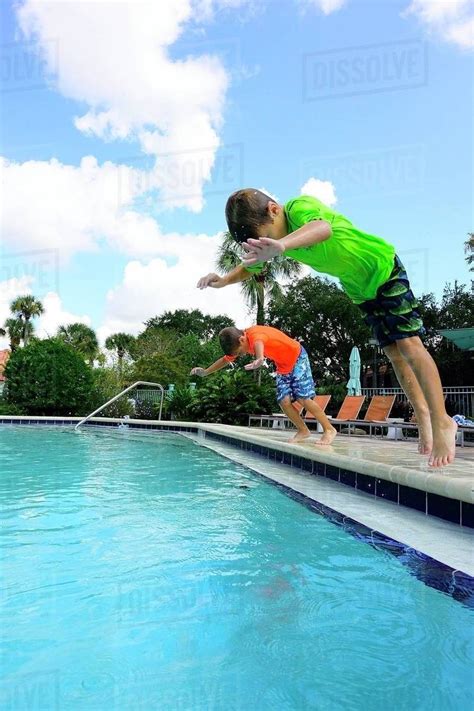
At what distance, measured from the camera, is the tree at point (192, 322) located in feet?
181

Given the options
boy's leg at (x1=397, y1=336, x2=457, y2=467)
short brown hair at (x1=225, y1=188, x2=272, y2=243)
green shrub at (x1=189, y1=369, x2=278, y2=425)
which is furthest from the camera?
green shrub at (x1=189, y1=369, x2=278, y2=425)

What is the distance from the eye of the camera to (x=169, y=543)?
2.83m

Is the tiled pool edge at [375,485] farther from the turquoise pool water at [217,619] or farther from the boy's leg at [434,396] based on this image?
the turquoise pool water at [217,619]

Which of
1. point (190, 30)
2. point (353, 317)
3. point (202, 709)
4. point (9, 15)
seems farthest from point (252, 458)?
point (353, 317)

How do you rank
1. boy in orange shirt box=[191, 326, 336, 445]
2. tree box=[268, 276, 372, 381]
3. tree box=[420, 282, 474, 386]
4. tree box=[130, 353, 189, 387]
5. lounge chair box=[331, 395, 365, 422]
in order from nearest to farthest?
1. boy in orange shirt box=[191, 326, 336, 445]
2. lounge chair box=[331, 395, 365, 422]
3. tree box=[420, 282, 474, 386]
4. tree box=[130, 353, 189, 387]
5. tree box=[268, 276, 372, 381]

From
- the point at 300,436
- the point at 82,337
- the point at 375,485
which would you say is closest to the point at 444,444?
the point at 375,485

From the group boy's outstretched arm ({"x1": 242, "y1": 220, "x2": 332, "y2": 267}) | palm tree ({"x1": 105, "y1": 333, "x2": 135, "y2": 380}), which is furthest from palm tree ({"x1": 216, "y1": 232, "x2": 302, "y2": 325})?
palm tree ({"x1": 105, "y1": 333, "x2": 135, "y2": 380})

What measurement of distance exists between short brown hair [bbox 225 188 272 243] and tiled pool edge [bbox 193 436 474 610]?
5.99 ft

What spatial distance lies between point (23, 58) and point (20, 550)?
406 inches

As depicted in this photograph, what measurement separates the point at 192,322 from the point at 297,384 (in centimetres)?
4958

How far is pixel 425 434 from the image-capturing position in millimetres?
4000

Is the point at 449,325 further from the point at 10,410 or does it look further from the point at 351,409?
the point at 10,410

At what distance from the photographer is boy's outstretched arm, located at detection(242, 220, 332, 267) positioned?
8.43ft

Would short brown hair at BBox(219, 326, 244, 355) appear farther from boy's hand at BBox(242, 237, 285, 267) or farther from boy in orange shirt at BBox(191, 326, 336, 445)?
boy's hand at BBox(242, 237, 285, 267)
